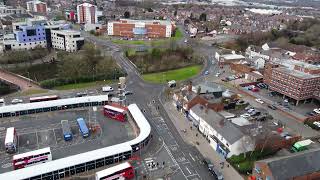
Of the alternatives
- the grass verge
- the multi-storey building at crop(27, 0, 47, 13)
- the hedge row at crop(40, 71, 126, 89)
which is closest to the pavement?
the grass verge

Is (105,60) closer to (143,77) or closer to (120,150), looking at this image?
(143,77)

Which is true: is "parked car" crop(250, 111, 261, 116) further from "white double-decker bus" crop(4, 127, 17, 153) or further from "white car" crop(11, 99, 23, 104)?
"white car" crop(11, 99, 23, 104)

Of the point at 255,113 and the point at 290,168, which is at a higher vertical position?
the point at 255,113

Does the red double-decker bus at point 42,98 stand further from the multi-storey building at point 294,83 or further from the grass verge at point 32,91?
the multi-storey building at point 294,83

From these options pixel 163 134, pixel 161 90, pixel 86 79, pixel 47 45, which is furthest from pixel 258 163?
pixel 47 45

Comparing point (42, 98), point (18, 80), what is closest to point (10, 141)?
point (42, 98)

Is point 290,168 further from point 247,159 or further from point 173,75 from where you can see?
point 173,75
